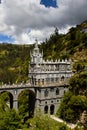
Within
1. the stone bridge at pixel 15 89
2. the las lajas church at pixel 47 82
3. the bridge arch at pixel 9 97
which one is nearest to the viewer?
the stone bridge at pixel 15 89

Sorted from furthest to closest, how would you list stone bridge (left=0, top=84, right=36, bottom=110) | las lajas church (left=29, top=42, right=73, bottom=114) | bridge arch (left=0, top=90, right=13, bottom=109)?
las lajas church (left=29, top=42, right=73, bottom=114) → bridge arch (left=0, top=90, right=13, bottom=109) → stone bridge (left=0, top=84, right=36, bottom=110)

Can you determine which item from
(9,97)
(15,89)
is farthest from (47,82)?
(9,97)

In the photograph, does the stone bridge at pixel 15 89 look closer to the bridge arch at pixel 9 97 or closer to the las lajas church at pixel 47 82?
the bridge arch at pixel 9 97

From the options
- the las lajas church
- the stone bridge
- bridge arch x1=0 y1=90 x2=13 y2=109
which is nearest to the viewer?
the stone bridge

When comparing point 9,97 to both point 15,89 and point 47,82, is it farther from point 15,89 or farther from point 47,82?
point 47,82

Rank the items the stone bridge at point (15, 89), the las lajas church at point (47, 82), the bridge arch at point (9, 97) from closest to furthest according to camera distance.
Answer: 1. the stone bridge at point (15, 89)
2. the bridge arch at point (9, 97)
3. the las lajas church at point (47, 82)

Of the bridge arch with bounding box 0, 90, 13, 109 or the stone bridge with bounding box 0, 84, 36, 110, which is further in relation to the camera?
the bridge arch with bounding box 0, 90, 13, 109

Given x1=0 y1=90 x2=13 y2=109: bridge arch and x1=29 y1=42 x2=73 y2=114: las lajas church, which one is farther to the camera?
x1=29 y1=42 x2=73 y2=114: las lajas church

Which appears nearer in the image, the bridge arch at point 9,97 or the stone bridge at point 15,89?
the stone bridge at point 15,89

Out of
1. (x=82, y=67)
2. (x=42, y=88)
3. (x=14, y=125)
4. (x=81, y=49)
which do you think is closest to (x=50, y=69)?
(x=42, y=88)

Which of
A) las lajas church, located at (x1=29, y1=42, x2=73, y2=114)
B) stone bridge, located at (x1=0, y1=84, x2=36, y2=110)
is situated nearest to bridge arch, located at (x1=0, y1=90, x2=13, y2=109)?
stone bridge, located at (x1=0, y1=84, x2=36, y2=110)

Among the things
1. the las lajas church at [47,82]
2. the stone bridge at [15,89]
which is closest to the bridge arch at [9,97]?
the stone bridge at [15,89]

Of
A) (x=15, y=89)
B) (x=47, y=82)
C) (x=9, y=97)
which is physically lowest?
(x=9, y=97)

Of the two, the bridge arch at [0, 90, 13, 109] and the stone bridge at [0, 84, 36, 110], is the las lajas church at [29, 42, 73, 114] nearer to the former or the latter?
the stone bridge at [0, 84, 36, 110]
